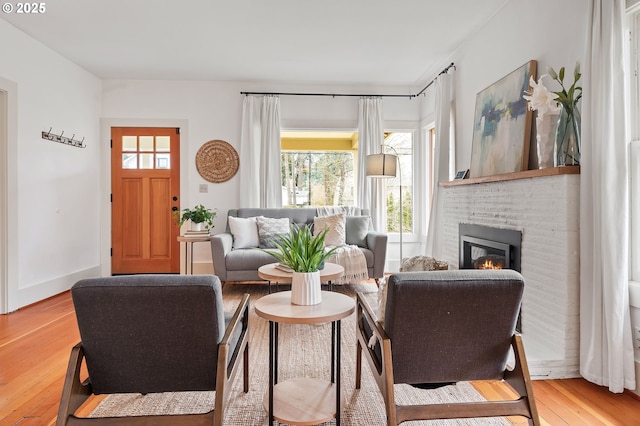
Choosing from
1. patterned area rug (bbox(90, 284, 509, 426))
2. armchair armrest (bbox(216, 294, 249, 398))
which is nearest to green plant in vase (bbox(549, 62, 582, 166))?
patterned area rug (bbox(90, 284, 509, 426))

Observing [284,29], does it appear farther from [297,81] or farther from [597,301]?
[597,301]

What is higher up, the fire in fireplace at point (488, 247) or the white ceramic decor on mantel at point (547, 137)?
the white ceramic decor on mantel at point (547, 137)

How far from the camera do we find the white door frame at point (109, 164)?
5043 mm

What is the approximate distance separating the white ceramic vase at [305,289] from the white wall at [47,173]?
328 centimetres

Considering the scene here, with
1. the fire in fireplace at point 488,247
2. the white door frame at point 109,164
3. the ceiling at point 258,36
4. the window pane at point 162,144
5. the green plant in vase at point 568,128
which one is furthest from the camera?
the window pane at point 162,144

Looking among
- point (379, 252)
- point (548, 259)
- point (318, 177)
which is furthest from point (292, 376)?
point (318, 177)

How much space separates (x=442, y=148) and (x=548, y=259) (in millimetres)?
2208

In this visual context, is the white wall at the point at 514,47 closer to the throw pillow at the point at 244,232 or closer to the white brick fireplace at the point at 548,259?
the white brick fireplace at the point at 548,259

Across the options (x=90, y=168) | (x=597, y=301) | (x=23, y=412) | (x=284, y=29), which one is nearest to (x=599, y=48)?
(x=597, y=301)

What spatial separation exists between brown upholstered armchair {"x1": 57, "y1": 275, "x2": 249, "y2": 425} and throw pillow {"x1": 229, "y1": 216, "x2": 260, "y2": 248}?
9.65ft

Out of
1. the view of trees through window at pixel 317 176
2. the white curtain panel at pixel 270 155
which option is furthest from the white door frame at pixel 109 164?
the view of trees through window at pixel 317 176

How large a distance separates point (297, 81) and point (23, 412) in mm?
4392

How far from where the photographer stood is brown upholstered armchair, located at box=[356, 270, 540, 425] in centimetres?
131

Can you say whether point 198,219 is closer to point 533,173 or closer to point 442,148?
point 442,148
